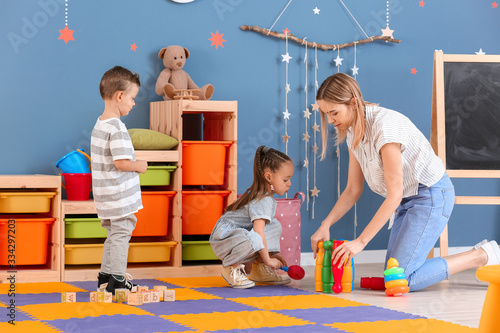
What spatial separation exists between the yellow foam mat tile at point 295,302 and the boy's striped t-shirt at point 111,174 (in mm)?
567

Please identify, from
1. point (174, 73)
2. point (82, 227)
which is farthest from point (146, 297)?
point (174, 73)

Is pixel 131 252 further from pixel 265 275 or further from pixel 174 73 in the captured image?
pixel 174 73

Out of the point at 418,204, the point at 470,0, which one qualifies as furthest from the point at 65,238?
the point at 470,0

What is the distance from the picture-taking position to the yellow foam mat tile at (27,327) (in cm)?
195

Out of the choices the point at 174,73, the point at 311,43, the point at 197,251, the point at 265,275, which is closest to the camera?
the point at 265,275

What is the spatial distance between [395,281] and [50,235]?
1.59 meters

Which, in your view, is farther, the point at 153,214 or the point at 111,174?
the point at 153,214

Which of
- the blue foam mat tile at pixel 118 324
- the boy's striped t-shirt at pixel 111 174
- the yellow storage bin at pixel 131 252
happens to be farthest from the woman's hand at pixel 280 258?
the blue foam mat tile at pixel 118 324

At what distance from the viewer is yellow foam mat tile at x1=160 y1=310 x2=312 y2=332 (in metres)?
2.07

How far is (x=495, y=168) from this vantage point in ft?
11.6

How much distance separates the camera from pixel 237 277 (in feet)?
9.41

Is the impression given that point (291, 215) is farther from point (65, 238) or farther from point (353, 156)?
point (65, 238)

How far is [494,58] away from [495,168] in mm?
594

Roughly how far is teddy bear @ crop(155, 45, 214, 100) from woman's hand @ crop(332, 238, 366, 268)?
1173 millimetres
